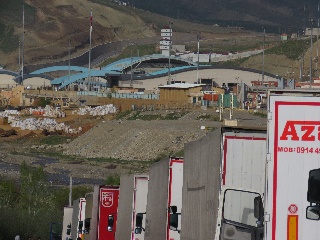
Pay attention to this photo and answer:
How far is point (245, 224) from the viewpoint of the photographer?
10383 mm

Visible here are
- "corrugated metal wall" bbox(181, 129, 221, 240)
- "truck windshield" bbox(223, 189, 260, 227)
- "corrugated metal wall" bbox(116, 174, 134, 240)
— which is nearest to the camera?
"truck windshield" bbox(223, 189, 260, 227)

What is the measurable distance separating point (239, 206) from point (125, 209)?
5972 mm

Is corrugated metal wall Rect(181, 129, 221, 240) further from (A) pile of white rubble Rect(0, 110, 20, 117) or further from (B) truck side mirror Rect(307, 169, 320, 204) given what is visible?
(A) pile of white rubble Rect(0, 110, 20, 117)

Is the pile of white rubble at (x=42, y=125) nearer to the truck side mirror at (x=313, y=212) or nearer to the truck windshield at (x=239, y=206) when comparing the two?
the truck windshield at (x=239, y=206)

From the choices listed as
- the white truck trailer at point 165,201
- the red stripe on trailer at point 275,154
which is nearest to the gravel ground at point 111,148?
the white truck trailer at point 165,201

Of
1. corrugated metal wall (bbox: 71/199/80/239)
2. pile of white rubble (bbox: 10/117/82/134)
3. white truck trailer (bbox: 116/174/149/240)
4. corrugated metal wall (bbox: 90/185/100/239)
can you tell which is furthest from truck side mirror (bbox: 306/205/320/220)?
pile of white rubble (bbox: 10/117/82/134)

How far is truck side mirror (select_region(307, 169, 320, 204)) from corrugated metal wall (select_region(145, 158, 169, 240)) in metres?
4.17

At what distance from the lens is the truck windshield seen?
10461 mm

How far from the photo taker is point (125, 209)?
16391 mm

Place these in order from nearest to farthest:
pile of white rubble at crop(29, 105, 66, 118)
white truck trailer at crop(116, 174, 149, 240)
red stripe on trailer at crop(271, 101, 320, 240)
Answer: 1. red stripe on trailer at crop(271, 101, 320, 240)
2. white truck trailer at crop(116, 174, 149, 240)
3. pile of white rubble at crop(29, 105, 66, 118)

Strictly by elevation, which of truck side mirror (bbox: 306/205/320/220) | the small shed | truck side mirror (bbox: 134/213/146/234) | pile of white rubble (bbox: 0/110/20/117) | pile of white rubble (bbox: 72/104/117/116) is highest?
the small shed

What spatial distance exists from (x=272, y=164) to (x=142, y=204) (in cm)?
635

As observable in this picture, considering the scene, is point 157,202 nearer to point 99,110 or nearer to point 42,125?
point 42,125

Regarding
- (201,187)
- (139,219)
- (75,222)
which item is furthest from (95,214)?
(201,187)
